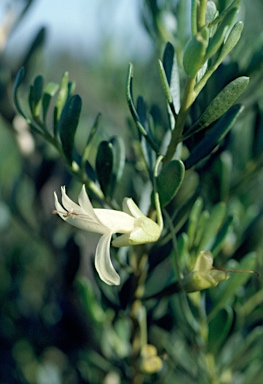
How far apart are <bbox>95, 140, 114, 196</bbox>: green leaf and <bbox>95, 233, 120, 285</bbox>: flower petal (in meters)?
0.12

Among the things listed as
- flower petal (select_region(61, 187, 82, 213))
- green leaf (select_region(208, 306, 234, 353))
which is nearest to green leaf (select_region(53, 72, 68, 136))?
flower petal (select_region(61, 187, 82, 213))

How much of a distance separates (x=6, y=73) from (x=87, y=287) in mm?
342

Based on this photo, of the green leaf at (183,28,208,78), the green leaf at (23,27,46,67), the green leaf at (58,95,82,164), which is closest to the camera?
the green leaf at (183,28,208,78)

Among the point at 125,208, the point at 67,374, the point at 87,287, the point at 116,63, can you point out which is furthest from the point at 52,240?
the point at 116,63

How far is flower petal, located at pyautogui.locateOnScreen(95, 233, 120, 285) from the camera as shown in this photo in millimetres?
426

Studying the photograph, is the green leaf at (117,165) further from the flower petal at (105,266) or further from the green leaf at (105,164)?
the flower petal at (105,266)

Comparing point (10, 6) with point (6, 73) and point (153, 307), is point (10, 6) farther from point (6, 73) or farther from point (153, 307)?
point (153, 307)

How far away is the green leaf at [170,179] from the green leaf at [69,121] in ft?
0.37

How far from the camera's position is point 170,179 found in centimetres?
45

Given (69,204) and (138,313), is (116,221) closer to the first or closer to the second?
(69,204)

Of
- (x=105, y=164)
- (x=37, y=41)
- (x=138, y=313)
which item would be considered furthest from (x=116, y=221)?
(x=37, y=41)

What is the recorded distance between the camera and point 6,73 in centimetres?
81

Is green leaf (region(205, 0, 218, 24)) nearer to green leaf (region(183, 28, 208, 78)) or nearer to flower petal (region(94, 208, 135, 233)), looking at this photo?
green leaf (region(183, 28, 208, 78))

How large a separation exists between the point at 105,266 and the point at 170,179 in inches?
3.4
